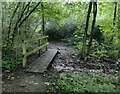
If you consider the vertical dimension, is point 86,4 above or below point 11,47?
above

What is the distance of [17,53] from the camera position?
24.3ft

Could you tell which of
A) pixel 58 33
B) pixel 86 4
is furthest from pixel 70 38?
pixel 86 4

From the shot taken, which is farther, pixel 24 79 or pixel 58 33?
pixel 58 33

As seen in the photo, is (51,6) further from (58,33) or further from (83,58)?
(58,33)

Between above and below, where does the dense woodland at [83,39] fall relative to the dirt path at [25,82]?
above

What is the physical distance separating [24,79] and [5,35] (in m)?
3.00

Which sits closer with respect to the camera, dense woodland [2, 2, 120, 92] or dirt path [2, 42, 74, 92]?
dirt path [2, 42, 74, 92]

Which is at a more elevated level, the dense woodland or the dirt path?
the dense woodland

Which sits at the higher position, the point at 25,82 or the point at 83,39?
the point at 83,39

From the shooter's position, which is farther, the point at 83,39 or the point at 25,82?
the point at 83,39

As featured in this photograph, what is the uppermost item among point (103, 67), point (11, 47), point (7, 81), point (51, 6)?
point (51, 6)

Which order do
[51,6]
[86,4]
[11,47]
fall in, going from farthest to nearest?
[86,4], [51,6], [11,47]

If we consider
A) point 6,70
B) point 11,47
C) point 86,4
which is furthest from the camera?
point 86,4

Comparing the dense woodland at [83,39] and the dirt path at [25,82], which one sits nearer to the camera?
the dirt path at [25,82]
